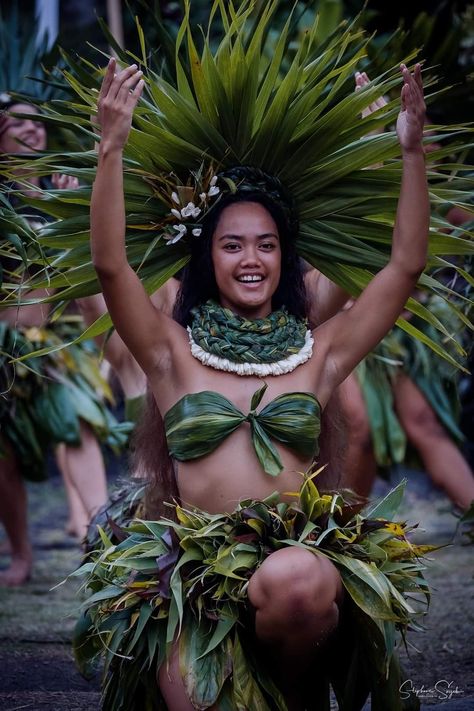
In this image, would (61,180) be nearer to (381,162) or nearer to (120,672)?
(381,162)

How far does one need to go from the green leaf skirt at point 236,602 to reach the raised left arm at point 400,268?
1.23ft

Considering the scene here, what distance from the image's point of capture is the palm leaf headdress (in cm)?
268

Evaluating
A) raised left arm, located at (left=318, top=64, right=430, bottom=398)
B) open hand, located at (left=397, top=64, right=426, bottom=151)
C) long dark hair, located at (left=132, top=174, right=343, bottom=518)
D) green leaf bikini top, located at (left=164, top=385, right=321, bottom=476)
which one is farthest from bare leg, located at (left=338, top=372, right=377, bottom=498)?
open hand, located at (left=397, top=64, right=426, bottom=151)

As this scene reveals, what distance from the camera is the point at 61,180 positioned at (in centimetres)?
303

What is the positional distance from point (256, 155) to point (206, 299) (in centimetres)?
35

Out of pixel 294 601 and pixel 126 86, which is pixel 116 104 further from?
pixel 294 601

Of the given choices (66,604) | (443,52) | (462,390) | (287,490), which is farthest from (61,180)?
(462,390)

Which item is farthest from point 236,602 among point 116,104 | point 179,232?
point 116,104

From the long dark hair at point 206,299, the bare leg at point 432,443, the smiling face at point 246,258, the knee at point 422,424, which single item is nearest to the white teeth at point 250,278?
the smiling face at point 246,258

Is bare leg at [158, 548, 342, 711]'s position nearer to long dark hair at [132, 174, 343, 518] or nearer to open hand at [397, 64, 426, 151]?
long dark hair at [132, 174, 343, 518]

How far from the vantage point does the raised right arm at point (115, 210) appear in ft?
7.82

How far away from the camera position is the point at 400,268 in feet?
8.35

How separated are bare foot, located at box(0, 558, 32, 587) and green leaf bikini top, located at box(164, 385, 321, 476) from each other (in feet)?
7.65

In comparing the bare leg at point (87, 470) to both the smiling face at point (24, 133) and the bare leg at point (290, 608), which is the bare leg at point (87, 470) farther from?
the bare leg at point (290, 608)
